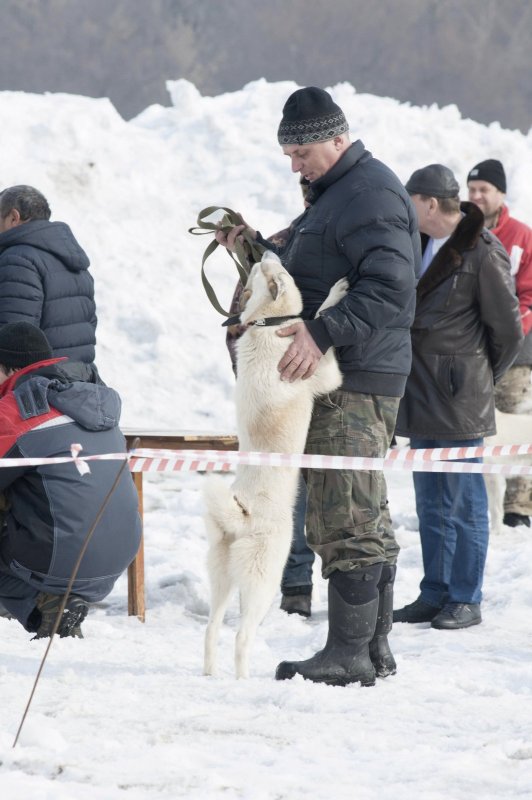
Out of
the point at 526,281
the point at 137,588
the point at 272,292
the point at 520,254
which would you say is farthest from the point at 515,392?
the point at 272,292

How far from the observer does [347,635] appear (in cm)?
336

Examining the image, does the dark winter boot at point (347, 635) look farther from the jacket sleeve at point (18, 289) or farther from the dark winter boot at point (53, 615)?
the jacket sleeve at point (18, 289)

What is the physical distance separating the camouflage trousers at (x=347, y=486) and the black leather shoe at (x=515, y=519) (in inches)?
153

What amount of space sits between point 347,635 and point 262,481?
58 cm

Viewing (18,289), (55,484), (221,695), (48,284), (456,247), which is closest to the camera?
(221,695)

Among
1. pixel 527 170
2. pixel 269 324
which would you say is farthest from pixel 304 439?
pixel 527 170

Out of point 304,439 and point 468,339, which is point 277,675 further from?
point 468,339

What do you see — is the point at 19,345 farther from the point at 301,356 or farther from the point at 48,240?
the point at 301,356

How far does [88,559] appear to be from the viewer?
387 centimetres

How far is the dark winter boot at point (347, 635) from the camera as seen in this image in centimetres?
333

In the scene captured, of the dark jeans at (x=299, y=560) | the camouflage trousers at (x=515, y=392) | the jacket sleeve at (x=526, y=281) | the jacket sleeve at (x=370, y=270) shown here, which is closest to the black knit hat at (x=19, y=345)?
the jacket sleeve at (x=370, y=270)

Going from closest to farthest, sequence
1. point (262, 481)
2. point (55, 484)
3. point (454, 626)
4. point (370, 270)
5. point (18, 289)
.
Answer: point (370, 270), point (262, 481), point (55, 484), point (454, 626), point (18, 289)

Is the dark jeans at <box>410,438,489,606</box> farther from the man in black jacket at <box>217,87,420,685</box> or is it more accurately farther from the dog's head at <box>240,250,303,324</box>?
the dog's head at <box>240,250,303,324</box>

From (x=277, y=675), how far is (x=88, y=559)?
35.6 inches
